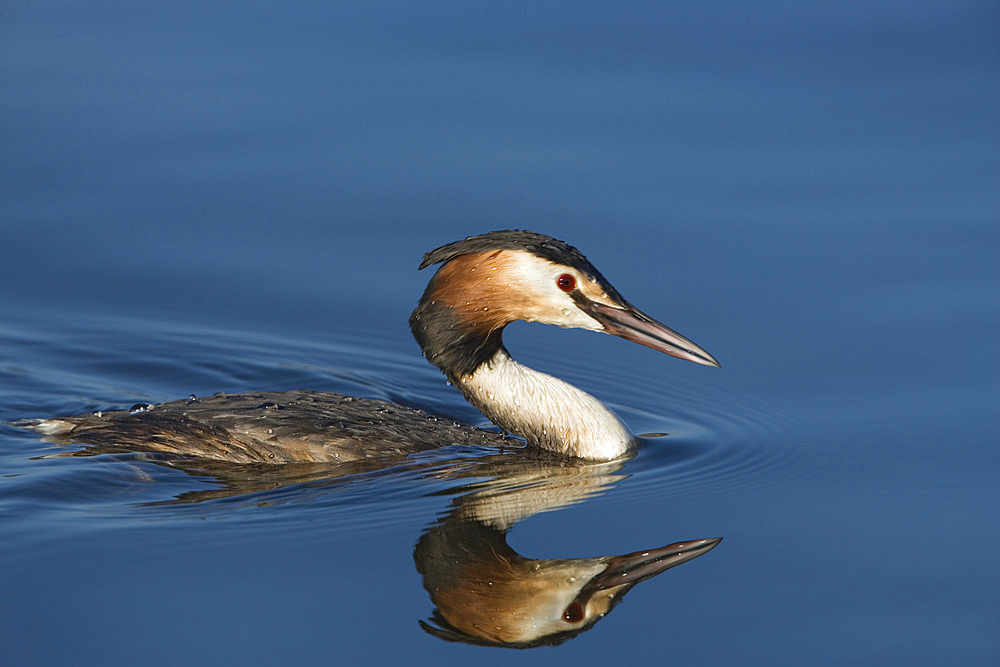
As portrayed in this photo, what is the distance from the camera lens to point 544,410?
8562mm

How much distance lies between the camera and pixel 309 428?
318 inches

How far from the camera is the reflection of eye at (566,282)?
8.28 m

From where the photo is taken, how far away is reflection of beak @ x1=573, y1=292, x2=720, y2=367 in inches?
327

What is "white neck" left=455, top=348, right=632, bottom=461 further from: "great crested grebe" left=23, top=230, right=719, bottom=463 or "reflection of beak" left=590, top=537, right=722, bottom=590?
"reflection of beak" left=590, top=537, right=722, bottom=590

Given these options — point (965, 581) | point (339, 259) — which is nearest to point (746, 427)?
point (965, 581)

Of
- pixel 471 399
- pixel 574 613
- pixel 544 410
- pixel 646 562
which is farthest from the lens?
pixel 471 399

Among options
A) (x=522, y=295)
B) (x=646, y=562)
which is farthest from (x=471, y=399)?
(x=646, y=562)

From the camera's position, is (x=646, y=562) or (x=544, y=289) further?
(x=544, y=289)

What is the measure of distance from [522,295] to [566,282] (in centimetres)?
26

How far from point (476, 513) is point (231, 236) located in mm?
4728

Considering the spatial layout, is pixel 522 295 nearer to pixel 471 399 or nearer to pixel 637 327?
pixel 637 327

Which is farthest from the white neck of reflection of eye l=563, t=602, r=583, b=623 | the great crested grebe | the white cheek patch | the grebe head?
reflection of eye l=563, t=602, r=583, b=623

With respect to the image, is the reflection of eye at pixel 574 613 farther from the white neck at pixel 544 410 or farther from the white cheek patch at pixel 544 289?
the white cheek patch at pixel 544 289

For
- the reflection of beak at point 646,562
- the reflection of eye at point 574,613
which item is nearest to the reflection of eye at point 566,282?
the reflection of beak at point 646,562
